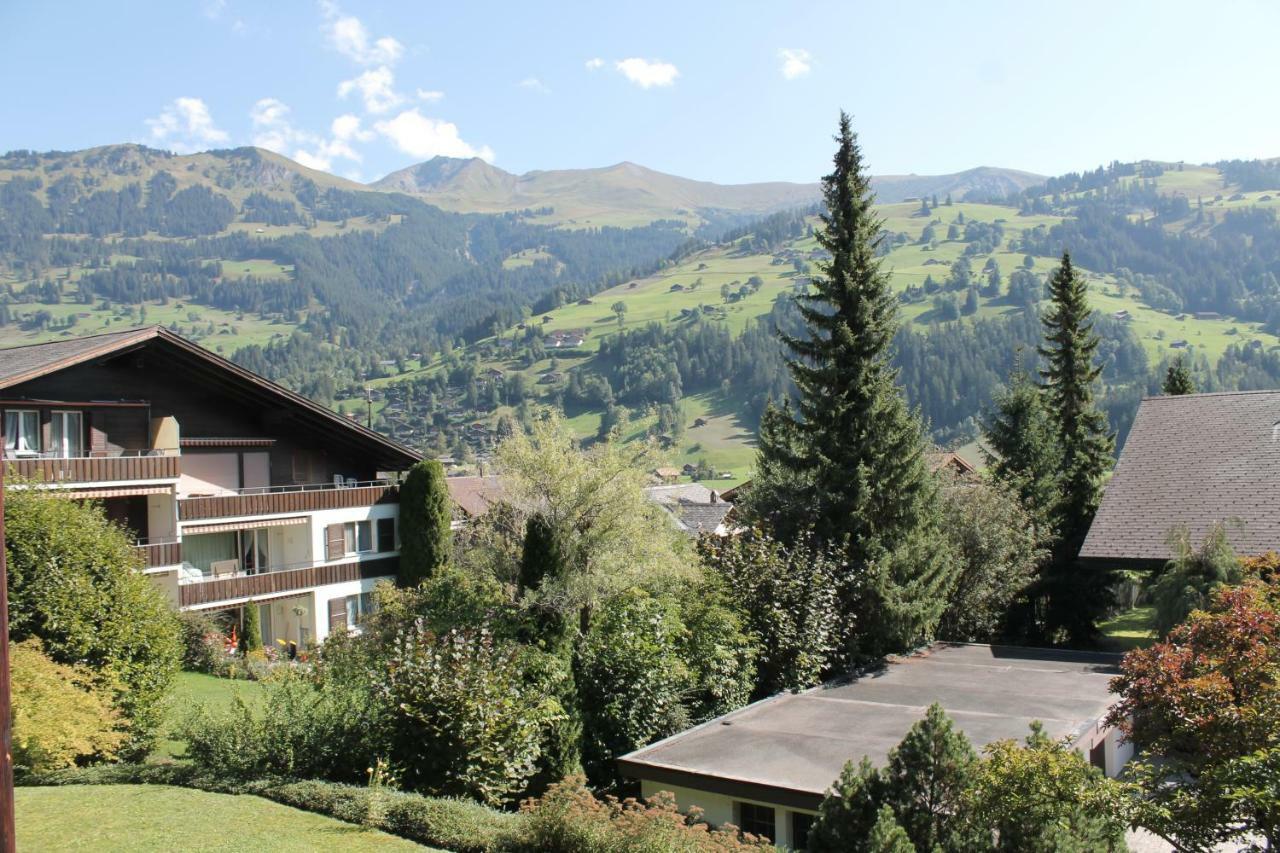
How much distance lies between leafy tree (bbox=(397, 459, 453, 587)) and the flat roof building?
21364 millimetres

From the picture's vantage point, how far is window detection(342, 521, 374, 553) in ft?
127

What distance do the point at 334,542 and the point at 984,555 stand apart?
932 inches

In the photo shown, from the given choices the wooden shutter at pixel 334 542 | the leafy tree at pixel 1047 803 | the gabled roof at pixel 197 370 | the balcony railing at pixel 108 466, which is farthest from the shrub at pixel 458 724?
the wooden shutter at pixel 334 542

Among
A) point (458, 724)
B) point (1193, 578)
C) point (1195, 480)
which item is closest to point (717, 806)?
point (458, 724)

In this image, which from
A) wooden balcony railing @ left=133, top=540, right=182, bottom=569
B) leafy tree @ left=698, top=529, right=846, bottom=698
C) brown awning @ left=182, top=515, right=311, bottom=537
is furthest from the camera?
brown awning @ left=182, top=515, right=311, bottom=537

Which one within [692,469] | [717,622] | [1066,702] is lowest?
[692,469]

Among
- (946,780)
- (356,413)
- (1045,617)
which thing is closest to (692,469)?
(356,413)

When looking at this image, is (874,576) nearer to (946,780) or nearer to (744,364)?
(946,780)

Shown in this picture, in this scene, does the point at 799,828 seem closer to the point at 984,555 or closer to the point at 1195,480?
the point at 984,555

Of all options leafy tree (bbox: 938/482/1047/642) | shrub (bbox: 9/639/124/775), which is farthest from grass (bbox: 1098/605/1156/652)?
shrub (bbox: 9/639/124/775)

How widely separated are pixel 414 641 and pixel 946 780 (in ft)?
27.9

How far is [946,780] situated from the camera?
30.5 ft

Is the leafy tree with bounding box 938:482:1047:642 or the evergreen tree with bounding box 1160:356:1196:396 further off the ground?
the evergreen tree with bounding box 1160:356:1196:396

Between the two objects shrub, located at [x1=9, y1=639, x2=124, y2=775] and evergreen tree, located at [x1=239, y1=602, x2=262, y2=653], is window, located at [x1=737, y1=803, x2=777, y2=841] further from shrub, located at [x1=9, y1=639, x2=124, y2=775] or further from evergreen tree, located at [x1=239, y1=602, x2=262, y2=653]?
evergreen tree, located at [x1=239, y1=602, x2=262, y2=653]
